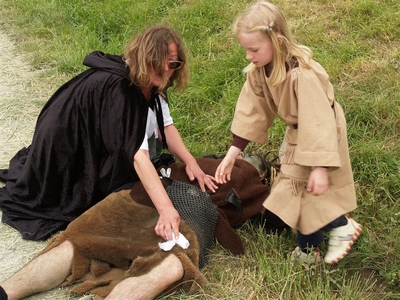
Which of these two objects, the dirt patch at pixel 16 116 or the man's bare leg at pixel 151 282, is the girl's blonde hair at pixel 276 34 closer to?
the man's bare leg at pixel 151 282

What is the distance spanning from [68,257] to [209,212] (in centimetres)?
88

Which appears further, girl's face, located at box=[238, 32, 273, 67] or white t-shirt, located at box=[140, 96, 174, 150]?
white t-shirt, located at box=[140, 96, 174, 150]

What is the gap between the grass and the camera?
Answer: 3287 millimetres

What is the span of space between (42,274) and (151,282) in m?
0.68

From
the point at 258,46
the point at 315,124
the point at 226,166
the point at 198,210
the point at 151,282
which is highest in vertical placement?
the point at 258,46

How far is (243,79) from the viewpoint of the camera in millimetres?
5316

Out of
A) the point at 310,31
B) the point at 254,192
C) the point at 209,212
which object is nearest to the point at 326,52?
the point at 310,31

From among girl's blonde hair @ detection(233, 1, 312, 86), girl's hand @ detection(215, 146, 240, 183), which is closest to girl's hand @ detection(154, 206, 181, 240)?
girl's hand @ detection(215, 146, 240, 183)

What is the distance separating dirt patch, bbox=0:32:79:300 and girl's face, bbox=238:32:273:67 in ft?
5.65

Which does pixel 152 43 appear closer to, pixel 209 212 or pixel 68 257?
pixel 209 212

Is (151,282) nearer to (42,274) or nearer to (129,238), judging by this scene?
(129,238)

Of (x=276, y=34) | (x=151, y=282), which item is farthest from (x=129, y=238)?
(x=276, y=34)

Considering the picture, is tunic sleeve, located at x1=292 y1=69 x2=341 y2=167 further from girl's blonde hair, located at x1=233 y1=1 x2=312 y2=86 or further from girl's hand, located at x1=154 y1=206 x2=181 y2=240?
girl's hand, located at x1=154 y1=206 x2=181 y2=240

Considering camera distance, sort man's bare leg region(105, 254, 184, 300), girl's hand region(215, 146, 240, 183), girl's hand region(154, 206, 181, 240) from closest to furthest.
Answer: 1. man's bare leg region(105, 254, 184, 300)
2. girl's hand region(154, 206, 181, 240)
3. girl's hand region(215, 146, 240, 183)
